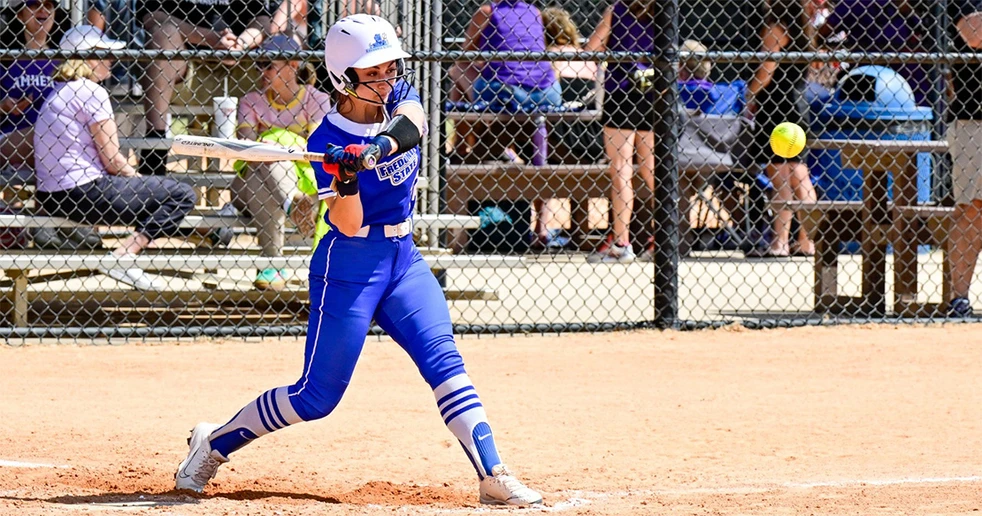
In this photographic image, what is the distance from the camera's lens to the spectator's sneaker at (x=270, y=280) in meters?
8.23

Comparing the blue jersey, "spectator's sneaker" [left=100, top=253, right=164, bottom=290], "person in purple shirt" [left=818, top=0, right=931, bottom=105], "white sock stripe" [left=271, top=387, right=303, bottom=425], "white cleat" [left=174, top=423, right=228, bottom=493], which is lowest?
"white cleat" [left=174, top=423, right=228, bottom=493]

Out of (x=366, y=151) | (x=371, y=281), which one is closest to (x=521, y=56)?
(x=371, y=281)

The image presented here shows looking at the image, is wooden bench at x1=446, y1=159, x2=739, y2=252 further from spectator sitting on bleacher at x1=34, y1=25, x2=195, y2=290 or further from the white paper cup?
spectator sitting on bleacher at x1=34, y1=25, x2=195, y2=290

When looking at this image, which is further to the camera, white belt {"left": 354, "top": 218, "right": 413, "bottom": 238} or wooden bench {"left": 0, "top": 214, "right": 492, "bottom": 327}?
wooden bench {"left": 0, "top": 214, "right": 492, "bottom": 327}

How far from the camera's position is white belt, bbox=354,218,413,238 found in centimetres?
397

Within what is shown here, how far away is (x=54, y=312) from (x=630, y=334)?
354 cm

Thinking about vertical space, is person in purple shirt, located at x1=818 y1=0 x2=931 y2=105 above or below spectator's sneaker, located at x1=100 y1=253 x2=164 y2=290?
above

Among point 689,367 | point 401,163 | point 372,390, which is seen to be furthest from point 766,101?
point 401,163

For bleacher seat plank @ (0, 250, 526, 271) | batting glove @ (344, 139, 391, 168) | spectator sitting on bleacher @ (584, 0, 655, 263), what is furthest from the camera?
spectator sitting on bleacher @ (584, 0, 655, 263)

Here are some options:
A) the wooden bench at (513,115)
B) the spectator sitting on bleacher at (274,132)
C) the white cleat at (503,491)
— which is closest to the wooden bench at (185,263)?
the spectator sitting on bleacher at (274,132)

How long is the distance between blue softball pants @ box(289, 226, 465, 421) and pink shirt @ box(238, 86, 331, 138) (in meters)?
4.11

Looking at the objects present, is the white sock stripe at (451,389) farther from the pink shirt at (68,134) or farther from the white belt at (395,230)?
the pink shirt at (68,134)

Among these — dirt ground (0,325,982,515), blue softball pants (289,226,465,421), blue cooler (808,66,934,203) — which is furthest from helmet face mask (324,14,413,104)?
blue cooler (808,66,934,203)

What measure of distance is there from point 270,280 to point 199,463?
425 centimetres
